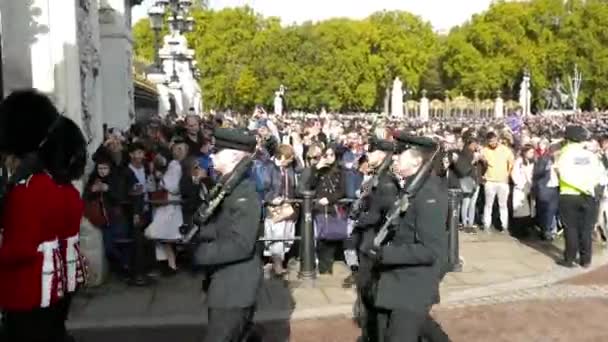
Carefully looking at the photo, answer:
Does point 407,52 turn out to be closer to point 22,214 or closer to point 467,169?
point 467,169

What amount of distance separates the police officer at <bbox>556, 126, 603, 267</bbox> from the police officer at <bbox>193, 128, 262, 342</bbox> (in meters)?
6.55

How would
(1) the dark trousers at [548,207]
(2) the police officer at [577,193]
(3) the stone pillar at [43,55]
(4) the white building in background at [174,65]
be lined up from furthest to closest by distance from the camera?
1. (4) the white building in background at [174,65]
2. (1) the dark trousers at [548,207]
3. (2) the police officer at [577,193]
4. (3) the stone pillar at [43,55]

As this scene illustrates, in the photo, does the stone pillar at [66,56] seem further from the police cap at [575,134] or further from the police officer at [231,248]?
the police cap at [575,134]

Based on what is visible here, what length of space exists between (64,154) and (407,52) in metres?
92.9

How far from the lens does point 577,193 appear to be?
35.6ft

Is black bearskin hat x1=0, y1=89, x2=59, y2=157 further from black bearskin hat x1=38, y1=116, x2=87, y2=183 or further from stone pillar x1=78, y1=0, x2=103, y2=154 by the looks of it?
A: stone pillar x1=78, y1=0, x2=103, y2=154

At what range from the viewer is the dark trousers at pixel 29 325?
4.29 metres

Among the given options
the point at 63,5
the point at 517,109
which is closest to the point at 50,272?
the point at 63,5

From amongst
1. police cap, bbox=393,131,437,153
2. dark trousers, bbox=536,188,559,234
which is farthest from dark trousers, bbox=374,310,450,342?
dark trousers, bbox=536,188,559,234

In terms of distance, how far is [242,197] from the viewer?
5.21m

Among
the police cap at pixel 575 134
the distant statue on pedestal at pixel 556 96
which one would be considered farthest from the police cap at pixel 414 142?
the distant statue on pedestal at pixel 556 96

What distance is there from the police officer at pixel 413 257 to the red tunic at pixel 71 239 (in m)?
1.80

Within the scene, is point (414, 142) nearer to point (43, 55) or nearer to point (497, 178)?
point (43, 55)

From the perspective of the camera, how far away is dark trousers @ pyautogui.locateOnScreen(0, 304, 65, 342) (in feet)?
14.1
